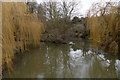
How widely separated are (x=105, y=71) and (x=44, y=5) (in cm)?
1192

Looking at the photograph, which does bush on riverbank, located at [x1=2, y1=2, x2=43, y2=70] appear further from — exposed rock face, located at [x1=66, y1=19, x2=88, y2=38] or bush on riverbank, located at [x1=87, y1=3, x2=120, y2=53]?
exposed rock face, located at [x1=66, y1=19, x2=88, y2=38]

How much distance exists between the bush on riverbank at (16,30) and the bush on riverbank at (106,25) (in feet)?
11.7

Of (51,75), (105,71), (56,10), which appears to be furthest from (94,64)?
(56,10)

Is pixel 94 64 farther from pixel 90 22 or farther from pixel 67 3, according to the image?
pixel 67 3

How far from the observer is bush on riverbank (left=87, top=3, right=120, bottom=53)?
749 centimetres

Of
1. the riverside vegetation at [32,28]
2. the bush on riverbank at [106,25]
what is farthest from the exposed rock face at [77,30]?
the bush on riverbank at [106,25]

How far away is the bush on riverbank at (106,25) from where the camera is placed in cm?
749

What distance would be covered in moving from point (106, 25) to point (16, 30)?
435cm

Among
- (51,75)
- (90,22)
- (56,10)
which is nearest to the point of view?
(51,75)

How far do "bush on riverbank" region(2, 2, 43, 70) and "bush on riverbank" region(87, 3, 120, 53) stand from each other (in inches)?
141

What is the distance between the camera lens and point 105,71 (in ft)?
18.3

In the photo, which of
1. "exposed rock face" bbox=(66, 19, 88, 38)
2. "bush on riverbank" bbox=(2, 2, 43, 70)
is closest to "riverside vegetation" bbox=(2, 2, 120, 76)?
"bush on riverbank" bbox=(2, 2, 43, 70)

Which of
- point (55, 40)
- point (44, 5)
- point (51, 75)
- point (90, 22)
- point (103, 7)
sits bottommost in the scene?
point (51, 75)

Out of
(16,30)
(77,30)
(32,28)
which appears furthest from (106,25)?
(77,30)
